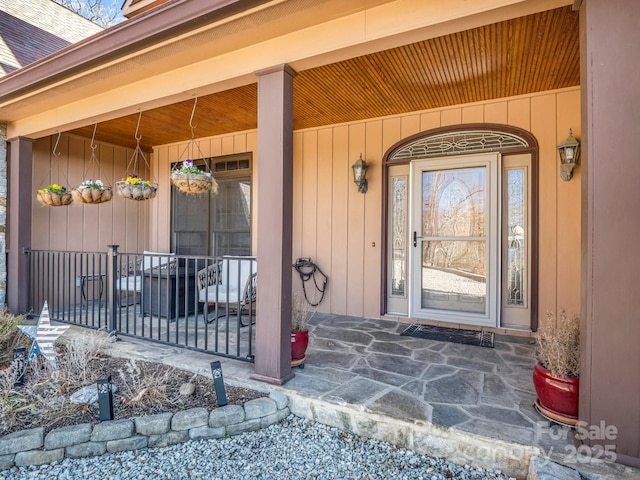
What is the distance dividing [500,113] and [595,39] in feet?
7.11

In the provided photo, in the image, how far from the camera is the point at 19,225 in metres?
4.14

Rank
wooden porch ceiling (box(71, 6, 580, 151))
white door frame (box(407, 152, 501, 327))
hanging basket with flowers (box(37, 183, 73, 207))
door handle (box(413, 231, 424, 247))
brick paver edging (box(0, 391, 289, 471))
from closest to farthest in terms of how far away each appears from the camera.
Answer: brick paver edging (box(0, 391, 289, 471)), wooden porch ceiling (box(71, 6, 580, 151)), white door frame (box(407, 152, 501, 327)), hanging basket with flowers (box(37, 183, 73, 207)), door handle (box(413, 231, 424, 247))

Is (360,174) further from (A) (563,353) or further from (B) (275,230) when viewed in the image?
(A) (563,353)

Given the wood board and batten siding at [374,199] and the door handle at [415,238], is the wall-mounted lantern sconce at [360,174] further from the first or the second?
the door handle at [415,238]

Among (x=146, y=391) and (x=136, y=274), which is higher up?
(x=136, y=274)

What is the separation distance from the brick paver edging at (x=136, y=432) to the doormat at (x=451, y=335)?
1.93m

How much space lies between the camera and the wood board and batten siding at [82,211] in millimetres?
4703

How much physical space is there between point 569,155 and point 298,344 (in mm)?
3074

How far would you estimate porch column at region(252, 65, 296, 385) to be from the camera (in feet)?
7.96

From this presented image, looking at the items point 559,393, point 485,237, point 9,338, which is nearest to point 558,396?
point 559,393

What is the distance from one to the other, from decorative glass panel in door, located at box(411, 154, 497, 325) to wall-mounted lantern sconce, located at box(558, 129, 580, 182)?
59 cm

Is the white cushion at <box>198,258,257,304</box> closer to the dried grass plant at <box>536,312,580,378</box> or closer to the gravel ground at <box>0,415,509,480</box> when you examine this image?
the gravel ground at <box>0,415,509,480</box>

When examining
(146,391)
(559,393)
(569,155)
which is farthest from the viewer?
(569,155)

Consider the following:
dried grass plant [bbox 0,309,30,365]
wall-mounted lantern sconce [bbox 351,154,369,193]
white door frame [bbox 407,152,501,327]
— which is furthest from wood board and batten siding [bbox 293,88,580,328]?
dried grass plant [bbox 0,309,30,365]
